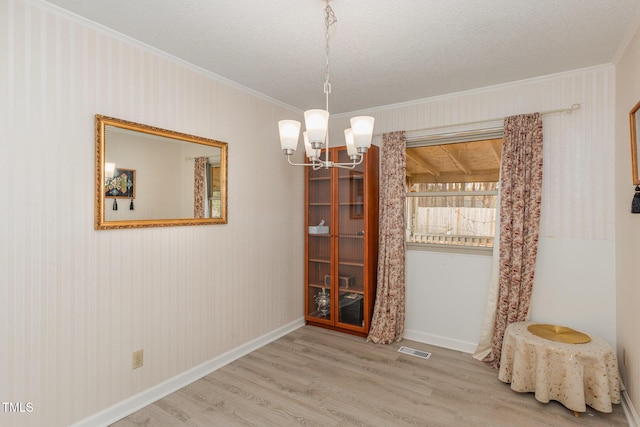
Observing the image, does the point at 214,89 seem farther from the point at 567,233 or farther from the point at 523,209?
the point at 567,233

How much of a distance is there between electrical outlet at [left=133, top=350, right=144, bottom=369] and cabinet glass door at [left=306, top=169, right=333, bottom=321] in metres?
1.97

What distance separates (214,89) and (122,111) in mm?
871

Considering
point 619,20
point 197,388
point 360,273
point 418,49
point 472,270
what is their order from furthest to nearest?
point 360,273 < point 472,270 < point 197,388 < point 418,49 < point 619,20

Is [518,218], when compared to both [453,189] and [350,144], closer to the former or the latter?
[453,189]

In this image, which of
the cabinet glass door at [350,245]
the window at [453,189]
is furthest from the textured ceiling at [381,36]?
the cabinet glass door at [350,245]

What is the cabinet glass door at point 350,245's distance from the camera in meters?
3.60

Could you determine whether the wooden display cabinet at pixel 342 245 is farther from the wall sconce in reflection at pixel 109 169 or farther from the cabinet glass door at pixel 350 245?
the wall sconce in reflection at pixel 109 169

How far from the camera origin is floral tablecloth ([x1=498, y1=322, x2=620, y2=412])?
2.22 meters

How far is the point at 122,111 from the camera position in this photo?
226 centimetres

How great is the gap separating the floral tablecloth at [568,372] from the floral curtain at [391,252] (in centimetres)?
119

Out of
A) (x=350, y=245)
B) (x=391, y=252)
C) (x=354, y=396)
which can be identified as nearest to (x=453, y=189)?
(x=391, y=252)

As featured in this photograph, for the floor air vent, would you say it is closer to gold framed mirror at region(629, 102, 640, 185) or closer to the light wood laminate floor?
the light wood laminate floor

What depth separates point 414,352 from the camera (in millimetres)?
3254

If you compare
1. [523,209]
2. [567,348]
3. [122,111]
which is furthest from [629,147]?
[122,111]
